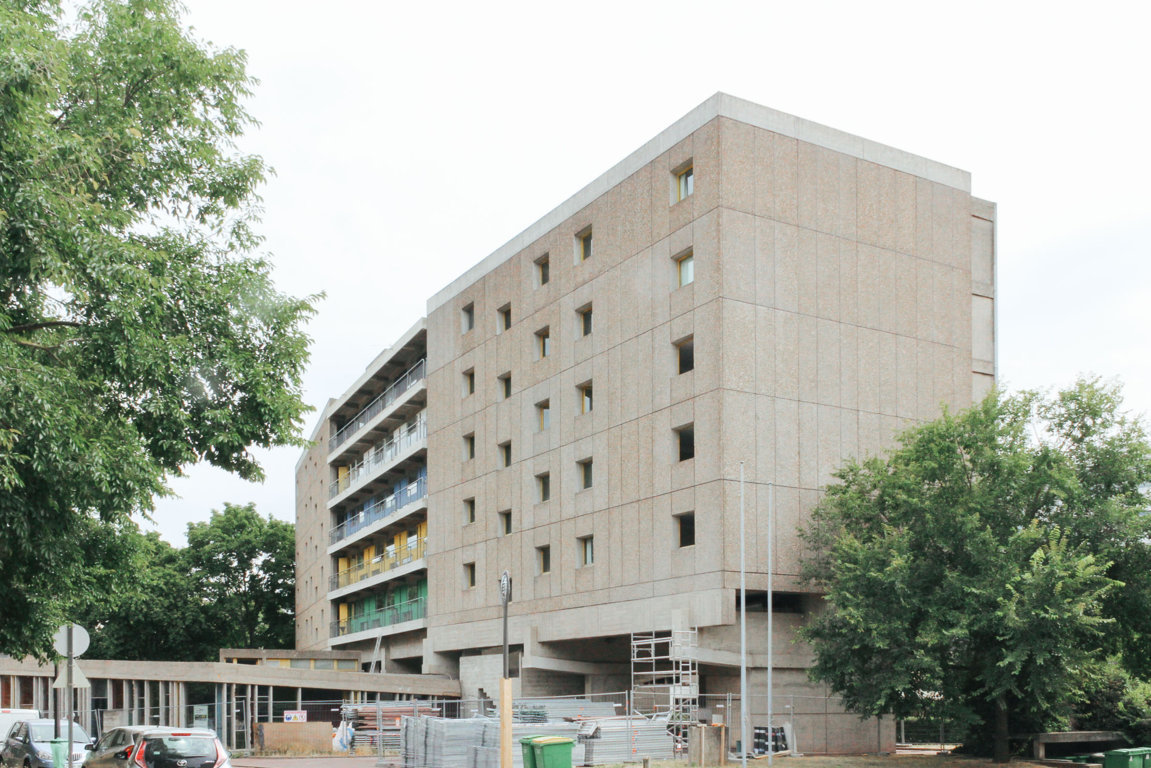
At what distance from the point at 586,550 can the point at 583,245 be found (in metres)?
11.2

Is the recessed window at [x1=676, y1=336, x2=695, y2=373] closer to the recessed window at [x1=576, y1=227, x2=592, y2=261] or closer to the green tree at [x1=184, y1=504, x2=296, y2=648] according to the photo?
the recessed window at [x1=576, y1=227, x2=592, y2=261]

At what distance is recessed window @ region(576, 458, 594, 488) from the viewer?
144 ft

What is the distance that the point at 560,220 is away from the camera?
46719 millimetres

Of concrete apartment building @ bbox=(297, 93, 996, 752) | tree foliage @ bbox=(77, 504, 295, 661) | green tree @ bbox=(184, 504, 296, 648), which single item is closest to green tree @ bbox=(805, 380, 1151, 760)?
concrete apartment building @ bbox=(297, 93, 996, 752)

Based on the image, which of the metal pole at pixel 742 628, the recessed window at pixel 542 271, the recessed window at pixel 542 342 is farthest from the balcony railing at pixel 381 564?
the metal pole at pixel 742 628

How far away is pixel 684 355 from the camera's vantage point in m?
40.1

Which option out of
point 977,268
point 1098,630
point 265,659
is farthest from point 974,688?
point 265,659

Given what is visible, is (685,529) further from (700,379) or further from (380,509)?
(380,509)

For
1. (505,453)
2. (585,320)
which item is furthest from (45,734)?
(585,320)

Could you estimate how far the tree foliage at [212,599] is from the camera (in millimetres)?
80562

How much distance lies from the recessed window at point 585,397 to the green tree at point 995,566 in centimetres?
1247

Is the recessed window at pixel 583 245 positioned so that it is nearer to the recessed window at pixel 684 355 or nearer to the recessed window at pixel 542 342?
the recessed window at pixel 542 342

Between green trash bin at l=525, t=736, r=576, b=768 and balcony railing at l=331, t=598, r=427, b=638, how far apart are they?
2945cm

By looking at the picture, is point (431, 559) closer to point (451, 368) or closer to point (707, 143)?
point (451, 368)
